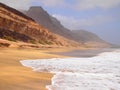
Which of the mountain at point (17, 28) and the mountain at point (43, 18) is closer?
the mountain at point (17, 28)

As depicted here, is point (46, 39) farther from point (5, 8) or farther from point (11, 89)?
point (11, 89)

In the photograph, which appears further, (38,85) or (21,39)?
(21,39)

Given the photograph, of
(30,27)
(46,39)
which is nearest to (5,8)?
(30,27)

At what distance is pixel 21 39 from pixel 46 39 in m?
18.6

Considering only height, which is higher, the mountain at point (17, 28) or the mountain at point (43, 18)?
the mountain at point (43, 18)

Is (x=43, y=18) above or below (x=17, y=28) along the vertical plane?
above

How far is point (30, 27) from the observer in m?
62.2

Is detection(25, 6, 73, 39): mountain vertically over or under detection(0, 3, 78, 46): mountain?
over

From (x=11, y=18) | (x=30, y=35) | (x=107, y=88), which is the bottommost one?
(x=107, y=88)

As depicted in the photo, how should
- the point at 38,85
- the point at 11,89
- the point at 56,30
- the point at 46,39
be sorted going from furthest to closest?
the point at 56,30, the point at 46,39, the point at 38,85, the point at 11,89

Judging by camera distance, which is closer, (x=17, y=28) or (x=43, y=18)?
(x=17, y=28)

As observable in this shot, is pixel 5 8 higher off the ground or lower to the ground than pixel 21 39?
higher

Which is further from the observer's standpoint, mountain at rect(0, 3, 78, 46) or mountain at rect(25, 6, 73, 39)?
mountain at rect(25, 6, 73, 39)

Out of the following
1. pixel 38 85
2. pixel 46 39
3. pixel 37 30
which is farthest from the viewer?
pixel 46 39
